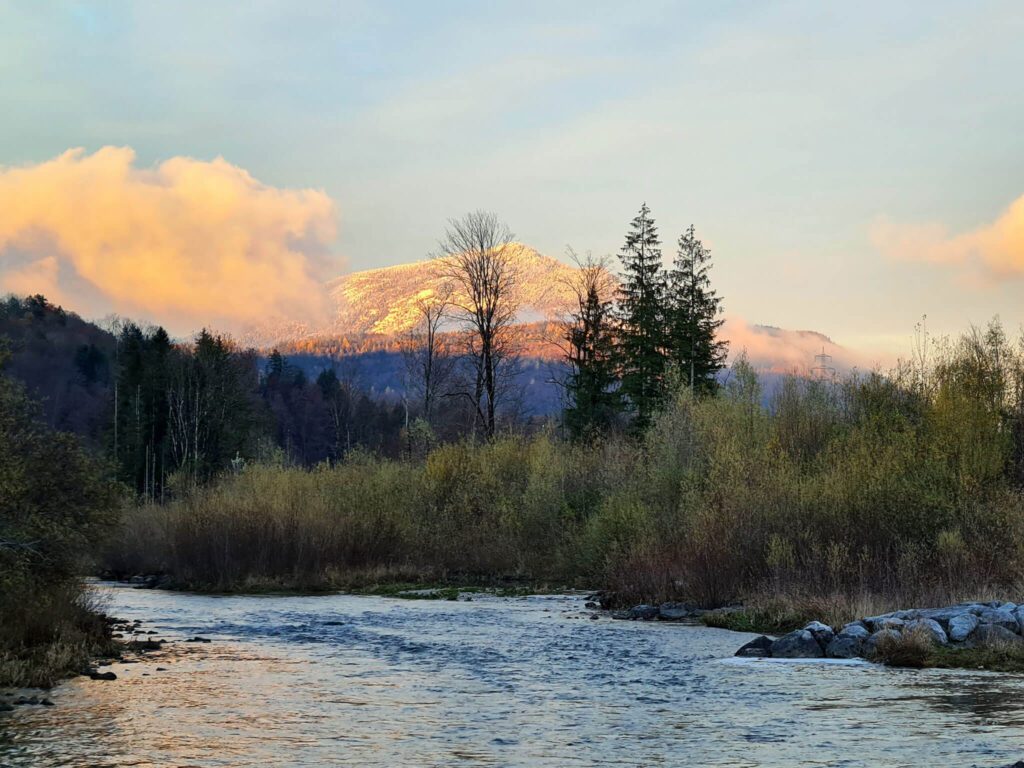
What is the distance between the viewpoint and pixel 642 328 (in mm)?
68562

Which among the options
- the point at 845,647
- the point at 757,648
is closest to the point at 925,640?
the point at 845,647

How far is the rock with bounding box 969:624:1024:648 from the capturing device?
21.0 metres

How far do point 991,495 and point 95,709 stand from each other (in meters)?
23.5

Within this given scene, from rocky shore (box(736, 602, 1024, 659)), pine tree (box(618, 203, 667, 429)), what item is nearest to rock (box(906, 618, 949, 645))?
rocky shore (box(736, 602, 1024, 659))

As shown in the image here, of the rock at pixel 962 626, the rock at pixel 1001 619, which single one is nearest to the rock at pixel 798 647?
the rock at pixel 962 626

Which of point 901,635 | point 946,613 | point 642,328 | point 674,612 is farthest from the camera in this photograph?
point 642,328

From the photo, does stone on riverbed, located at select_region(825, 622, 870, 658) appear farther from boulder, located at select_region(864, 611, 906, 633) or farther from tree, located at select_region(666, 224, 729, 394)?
tree, located at select_region(666, 224, 729, 394)

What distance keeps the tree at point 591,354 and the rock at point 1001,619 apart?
42337mm

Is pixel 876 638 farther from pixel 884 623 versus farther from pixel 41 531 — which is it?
pixel 41 531

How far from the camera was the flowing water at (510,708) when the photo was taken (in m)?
13.3

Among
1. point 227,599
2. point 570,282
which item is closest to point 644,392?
point 570,282

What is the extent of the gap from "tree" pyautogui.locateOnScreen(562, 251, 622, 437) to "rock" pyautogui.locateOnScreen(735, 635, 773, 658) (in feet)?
138

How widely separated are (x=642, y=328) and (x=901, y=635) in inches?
1902

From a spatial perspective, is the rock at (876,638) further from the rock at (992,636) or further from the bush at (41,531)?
the bush at (41,531)
